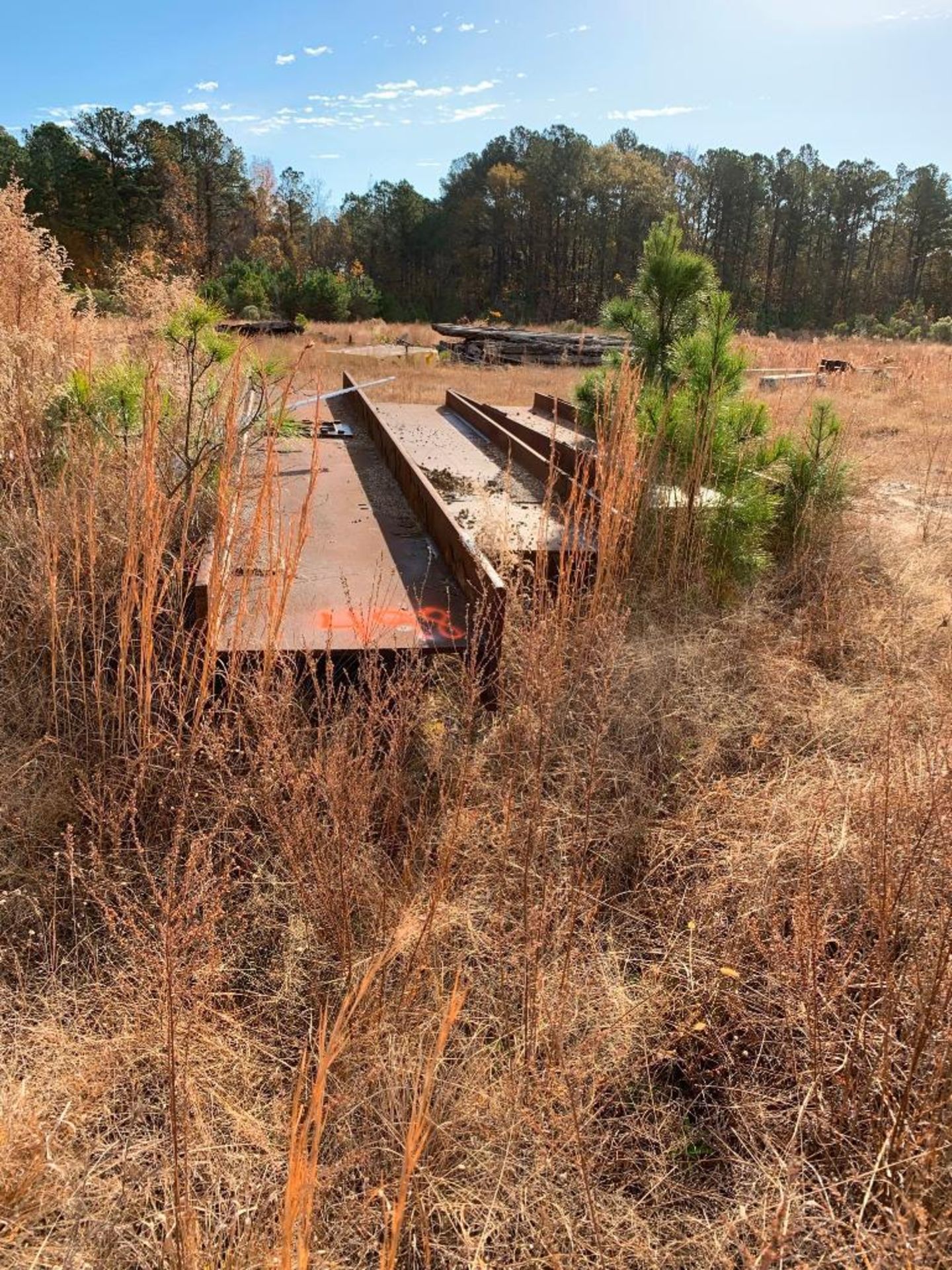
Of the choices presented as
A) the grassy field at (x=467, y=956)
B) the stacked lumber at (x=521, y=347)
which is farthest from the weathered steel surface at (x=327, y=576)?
the stacked lumber at (x=521, y=347)

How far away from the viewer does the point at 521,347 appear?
16531 mm

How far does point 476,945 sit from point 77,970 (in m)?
1.04

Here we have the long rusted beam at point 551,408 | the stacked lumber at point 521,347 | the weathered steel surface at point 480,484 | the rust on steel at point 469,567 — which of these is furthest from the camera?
the stacked lumber at point 521,347

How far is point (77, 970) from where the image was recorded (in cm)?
205

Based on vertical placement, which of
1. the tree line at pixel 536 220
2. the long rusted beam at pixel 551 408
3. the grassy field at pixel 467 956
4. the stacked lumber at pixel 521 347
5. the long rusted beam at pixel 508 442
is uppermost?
the tree line at pixel 536 220

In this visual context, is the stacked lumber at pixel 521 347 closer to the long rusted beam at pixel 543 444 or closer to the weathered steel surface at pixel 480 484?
the long rusted beam at pixel 543 444

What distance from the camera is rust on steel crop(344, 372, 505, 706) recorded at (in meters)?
2.83

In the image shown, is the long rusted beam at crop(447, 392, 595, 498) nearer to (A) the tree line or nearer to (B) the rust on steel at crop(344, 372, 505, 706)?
(B) the rust on steel at crop(344, 372, 505, 706)

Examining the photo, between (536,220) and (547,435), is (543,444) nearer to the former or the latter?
(547,435)

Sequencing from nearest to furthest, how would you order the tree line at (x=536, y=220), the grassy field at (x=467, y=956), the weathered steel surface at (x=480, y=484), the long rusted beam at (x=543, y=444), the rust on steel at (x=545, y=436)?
the grassy field at (x=467, y=956)
the weathered steel surface at (x=480, y=484)
the long rusted beam at (x=543, y=444)
the rust on steel at (x=545, y=436)
the tree line at (x=536, y=220)

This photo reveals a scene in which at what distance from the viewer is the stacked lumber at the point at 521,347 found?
1528 cm

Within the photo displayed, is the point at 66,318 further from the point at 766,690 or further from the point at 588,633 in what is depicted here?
the point at 766,690

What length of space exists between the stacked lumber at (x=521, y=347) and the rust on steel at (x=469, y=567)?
→ 11.0 meters

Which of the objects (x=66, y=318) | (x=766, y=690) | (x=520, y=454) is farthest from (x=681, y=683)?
(x=66, y=318)
